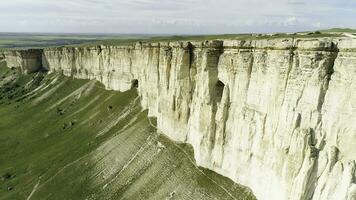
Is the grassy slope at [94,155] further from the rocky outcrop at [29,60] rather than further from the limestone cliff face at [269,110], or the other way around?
the rocky outcrop at [29,60]

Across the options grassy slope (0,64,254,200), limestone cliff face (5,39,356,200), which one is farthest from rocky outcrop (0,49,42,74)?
limestone cliff face (5,39,356,200)

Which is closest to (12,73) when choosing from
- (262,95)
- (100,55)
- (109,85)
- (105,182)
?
(100,55)

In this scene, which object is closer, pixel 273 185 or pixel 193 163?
pixel 273 185

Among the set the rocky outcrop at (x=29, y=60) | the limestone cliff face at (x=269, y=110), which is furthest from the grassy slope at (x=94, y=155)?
the rocky outcrop at (x=29, y=60)

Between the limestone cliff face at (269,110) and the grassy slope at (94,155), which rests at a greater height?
the limestone cliff face at (269,110)

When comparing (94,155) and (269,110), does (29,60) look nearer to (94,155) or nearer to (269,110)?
(94,155)

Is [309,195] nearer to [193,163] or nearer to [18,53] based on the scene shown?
[193,163]

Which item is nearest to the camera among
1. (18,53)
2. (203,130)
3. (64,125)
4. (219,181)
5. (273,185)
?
(273,185)
